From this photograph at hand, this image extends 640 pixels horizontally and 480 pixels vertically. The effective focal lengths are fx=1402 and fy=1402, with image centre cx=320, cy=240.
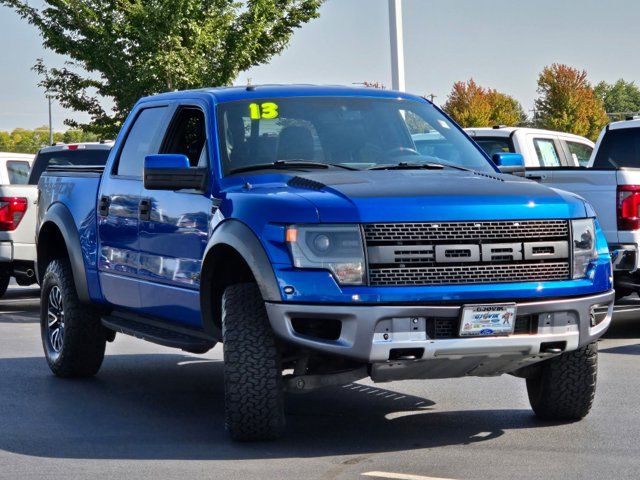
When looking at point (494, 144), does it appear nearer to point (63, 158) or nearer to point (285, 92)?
point (63, 158)

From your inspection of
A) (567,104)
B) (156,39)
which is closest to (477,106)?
(567,104)

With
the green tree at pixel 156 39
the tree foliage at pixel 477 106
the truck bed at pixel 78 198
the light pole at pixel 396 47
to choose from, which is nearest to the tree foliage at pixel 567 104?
the tree foliage at pixel 477 106

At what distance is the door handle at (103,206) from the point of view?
956 centimetres

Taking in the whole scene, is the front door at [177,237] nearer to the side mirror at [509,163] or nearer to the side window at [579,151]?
the side mirror at [509,163]

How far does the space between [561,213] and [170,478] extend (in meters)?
2.47

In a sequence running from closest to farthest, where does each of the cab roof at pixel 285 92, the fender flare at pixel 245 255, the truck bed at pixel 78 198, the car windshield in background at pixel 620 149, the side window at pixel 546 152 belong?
the fender flare at pixel 245 255, the cab roof at pixel 285 92, the truck bed at pixel 78 198, the car windshield in background at pixel 620 149, the side window at pixel 546 152

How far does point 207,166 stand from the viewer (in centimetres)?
819

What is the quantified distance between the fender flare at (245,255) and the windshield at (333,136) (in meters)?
0.60

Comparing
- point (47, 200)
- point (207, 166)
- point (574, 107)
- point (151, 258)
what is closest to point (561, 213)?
point (207, 166)

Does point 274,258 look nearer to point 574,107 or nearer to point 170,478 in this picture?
point 170,478

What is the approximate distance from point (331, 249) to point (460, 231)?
2.20ft

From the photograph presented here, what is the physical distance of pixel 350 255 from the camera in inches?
274

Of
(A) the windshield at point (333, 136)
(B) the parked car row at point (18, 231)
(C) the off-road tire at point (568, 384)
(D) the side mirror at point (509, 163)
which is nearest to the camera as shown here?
(C) the off-road tire at point (568, 384)

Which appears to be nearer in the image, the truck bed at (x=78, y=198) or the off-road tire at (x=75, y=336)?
the truck bed at (x=78, y=198)
